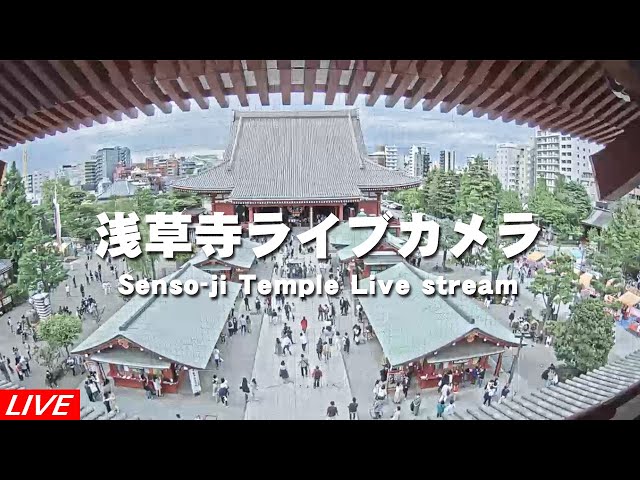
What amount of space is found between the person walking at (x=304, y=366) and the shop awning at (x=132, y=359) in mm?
829

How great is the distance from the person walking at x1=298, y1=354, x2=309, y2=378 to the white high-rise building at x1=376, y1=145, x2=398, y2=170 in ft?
4.51

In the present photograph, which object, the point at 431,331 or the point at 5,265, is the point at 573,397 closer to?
the point at 431,331

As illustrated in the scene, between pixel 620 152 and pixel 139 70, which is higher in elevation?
pixel 139 70

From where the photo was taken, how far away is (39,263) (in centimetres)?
308

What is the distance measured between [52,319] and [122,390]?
60 centimetres

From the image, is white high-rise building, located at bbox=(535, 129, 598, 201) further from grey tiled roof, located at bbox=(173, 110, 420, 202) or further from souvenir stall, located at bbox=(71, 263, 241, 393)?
souvenir stall, located at bbox=(71, 263, 241, 393)

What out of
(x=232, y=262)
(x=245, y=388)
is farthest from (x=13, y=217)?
(x=245, y=388)

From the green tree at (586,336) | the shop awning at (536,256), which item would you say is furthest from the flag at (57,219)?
the green tree at (586,336)

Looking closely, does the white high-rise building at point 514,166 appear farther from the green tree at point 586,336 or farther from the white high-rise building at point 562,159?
the green tree at point 586,336

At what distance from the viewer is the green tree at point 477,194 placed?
2.93m

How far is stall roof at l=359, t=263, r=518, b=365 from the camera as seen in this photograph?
9.37 feet

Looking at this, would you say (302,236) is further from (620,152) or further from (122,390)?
(620,152)

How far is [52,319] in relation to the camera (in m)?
3.01
